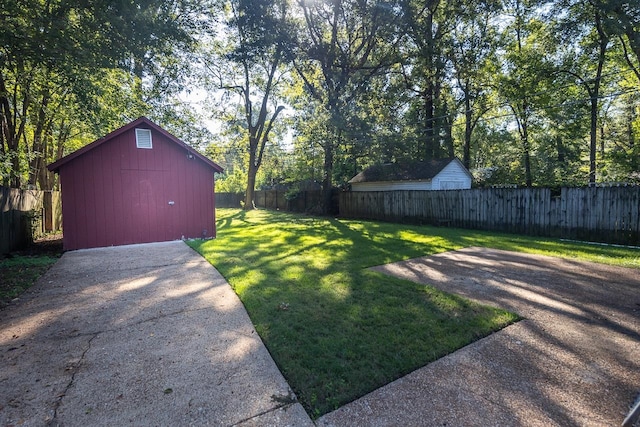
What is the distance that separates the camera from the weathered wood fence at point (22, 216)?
7005 millimetres

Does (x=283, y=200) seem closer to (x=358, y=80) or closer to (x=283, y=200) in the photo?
(x=283, y=200)

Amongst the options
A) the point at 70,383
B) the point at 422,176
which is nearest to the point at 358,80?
the point at 422,176

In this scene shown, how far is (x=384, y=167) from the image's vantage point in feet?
55.4

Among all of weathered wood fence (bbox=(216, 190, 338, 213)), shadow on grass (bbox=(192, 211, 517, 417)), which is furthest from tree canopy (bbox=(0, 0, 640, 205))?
shadow on grass (bbox=(192, 211, 517, 417))

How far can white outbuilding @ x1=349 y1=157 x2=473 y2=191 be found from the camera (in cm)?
1656

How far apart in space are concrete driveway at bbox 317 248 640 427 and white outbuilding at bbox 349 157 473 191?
1255 cm

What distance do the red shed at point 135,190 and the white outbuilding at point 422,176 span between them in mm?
10185

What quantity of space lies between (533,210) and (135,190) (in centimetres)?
1217

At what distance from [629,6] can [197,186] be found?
604 inches

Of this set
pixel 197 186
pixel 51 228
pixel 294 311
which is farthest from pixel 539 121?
pixel 51 228

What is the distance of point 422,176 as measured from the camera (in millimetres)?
16562

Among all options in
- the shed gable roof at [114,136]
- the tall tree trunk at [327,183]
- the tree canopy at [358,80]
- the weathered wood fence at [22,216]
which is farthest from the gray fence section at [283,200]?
the weathered wood fence at [22,216]

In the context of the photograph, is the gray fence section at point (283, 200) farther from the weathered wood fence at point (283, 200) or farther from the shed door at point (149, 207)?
the shed door at point (149, 207)

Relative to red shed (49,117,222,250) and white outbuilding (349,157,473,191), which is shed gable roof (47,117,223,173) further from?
white outbuilding (349,157,473,191)
